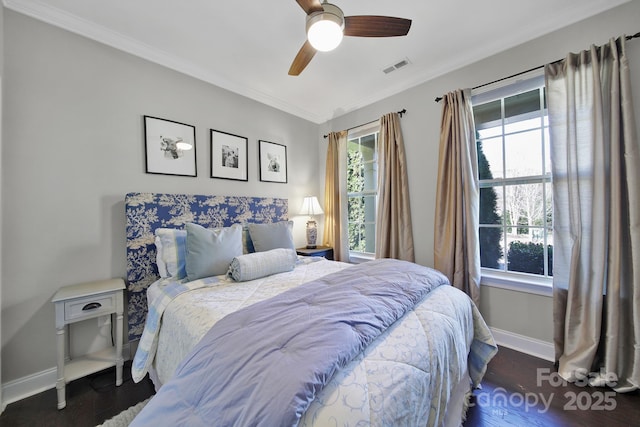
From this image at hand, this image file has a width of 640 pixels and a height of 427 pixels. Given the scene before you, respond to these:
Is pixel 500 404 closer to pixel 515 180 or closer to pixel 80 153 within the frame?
pixel 515 180

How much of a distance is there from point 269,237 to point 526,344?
2.52 m

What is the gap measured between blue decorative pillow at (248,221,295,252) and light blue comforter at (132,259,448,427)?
1.14 meters

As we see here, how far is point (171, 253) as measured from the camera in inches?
73.7

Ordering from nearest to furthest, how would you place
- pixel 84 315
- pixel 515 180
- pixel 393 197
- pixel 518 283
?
1. pixel 84 315
2. pixel 518 283
3. pixel 515 180
4. pixel 393 197

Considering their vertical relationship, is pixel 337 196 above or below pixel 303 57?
below

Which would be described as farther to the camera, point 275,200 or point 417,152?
point 275,200

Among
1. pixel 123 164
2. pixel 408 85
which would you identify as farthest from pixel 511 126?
pixel 123 164

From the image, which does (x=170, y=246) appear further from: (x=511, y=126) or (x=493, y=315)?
(x=511, y=126)

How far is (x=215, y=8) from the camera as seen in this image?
1.79m

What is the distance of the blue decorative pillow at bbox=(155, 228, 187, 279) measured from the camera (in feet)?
6.08

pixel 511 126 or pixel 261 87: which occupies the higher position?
pixel 261 87

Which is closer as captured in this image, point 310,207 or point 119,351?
point 119,351

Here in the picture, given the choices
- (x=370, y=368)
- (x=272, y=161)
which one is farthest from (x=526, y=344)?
(x=272, y=161)

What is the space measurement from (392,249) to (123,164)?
112 inches
